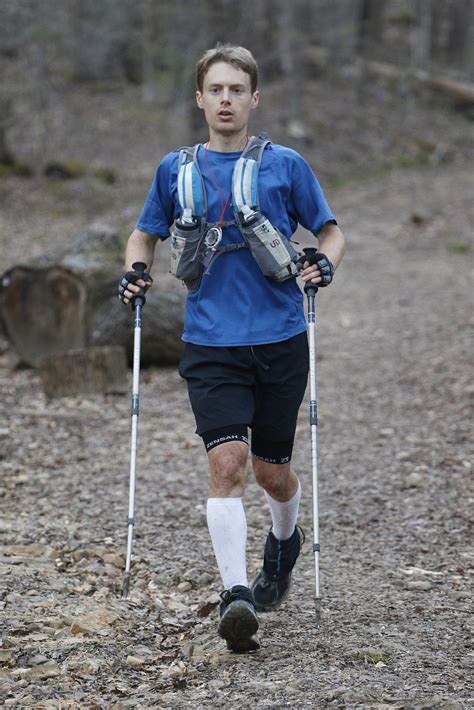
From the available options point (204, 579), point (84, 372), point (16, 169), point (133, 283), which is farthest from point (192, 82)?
point (133, 283)

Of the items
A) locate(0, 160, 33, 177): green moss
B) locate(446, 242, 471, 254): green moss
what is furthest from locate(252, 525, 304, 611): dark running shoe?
locate(0, 160, 33, 177): green moss

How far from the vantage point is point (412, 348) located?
11.5m

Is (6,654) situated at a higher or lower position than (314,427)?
lower

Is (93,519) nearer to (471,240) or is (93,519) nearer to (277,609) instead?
(277,609)

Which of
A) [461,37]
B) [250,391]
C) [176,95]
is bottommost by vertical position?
[250,391]

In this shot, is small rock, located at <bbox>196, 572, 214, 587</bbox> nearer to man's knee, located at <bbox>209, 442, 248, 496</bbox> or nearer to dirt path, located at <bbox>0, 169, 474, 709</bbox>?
dirt path, located at <bbox>0, 169, 474, 709</bbox>

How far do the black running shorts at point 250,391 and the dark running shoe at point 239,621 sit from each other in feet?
2.00

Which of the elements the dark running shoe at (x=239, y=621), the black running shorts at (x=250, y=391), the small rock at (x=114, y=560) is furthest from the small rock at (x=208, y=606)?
the black running shorts at (x=250, y=391)

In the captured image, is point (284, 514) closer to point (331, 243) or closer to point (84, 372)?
point (331, 243)

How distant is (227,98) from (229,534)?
1810mm

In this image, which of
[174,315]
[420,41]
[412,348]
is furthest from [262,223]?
[420,41]

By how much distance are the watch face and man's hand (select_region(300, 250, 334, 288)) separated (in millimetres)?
404

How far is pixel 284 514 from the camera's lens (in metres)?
4.70

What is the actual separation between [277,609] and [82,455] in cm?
327
